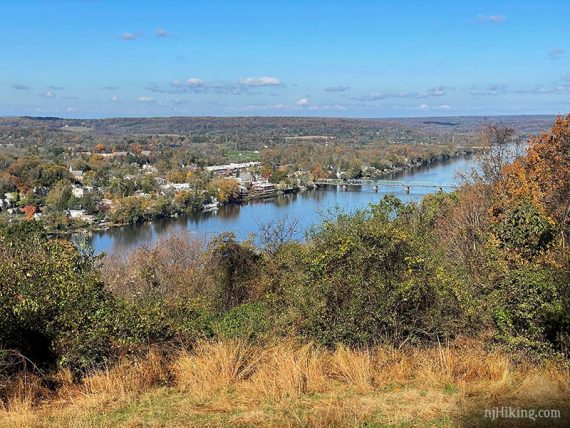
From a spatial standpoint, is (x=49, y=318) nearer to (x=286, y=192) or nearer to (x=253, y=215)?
(x=253, y=215)

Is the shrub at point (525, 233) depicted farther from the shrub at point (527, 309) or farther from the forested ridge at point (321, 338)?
Answer: the shrub at point (527, 309)

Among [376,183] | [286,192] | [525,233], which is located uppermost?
[525,233]

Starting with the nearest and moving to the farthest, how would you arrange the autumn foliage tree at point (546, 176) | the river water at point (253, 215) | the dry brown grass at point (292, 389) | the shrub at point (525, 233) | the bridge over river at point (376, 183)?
the dry brown grass at point (292, 389) → the shrub at point (525, 233) → the autumn foliage tree at point (546, 176) → the river water at point (253, 215) → the bridge over river at point (376, 183)

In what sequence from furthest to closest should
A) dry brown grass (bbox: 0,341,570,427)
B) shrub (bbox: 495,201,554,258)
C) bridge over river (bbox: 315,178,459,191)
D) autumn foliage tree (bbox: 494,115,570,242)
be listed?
bridge over river (bbox: 315,178,459,191), autumn foliage tree (bbox: 494,115,570,242), shrub (bbox: 495,201,554,258), dry brown grass (bbox: 0,341,570,427)

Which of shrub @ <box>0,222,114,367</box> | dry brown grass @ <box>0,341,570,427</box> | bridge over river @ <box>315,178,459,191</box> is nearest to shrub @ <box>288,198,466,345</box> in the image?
dry brown grass @ <box>0,341,570,427</box>

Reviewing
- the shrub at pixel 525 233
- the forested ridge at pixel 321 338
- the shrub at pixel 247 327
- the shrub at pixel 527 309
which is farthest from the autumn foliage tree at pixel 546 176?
the shrub at pixel 247 327

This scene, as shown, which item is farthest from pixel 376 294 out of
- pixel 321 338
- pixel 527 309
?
pixel 527 309

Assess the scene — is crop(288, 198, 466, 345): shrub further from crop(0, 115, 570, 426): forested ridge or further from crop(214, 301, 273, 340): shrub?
crop(214, 301, 273, 340): shrub
